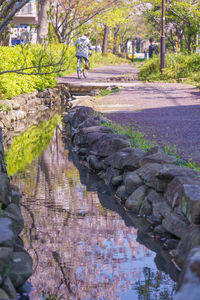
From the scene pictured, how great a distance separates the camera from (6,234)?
4.43m

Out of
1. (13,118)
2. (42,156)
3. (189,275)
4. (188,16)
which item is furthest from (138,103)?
(188,16)

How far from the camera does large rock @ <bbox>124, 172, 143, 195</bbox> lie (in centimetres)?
717

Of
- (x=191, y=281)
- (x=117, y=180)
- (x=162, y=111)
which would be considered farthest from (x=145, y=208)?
(x=162, y=111)

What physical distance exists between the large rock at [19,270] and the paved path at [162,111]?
3485 millimetres

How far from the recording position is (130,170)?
25.4 ft

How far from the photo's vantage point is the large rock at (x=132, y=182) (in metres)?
7.17

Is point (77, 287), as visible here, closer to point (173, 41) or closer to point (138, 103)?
point (138, 103)

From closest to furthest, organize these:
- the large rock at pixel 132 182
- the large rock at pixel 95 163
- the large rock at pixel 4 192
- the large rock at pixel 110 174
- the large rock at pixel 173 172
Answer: the large rock at pixel 4 192 < the large rock at pixel 173 172 < the large rock at pixel 132 182 < the large rock at pixel 110 174 < the large rock at pixel 95 163

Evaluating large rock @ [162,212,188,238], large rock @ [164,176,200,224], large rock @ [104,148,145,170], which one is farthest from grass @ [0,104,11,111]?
large rock @ [162,212,188,238]

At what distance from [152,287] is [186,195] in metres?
0.97

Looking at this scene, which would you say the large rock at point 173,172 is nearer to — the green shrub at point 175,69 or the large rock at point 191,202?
the large rock at point 191,202

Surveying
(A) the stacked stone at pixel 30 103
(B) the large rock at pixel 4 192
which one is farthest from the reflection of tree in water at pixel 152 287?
(A) the stacked stone at pixel 30 103

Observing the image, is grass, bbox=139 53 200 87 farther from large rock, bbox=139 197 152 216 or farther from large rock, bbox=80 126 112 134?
large rock, bbox=139 197 152 216

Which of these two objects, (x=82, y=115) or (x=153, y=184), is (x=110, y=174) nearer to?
(x=153, y=184)
